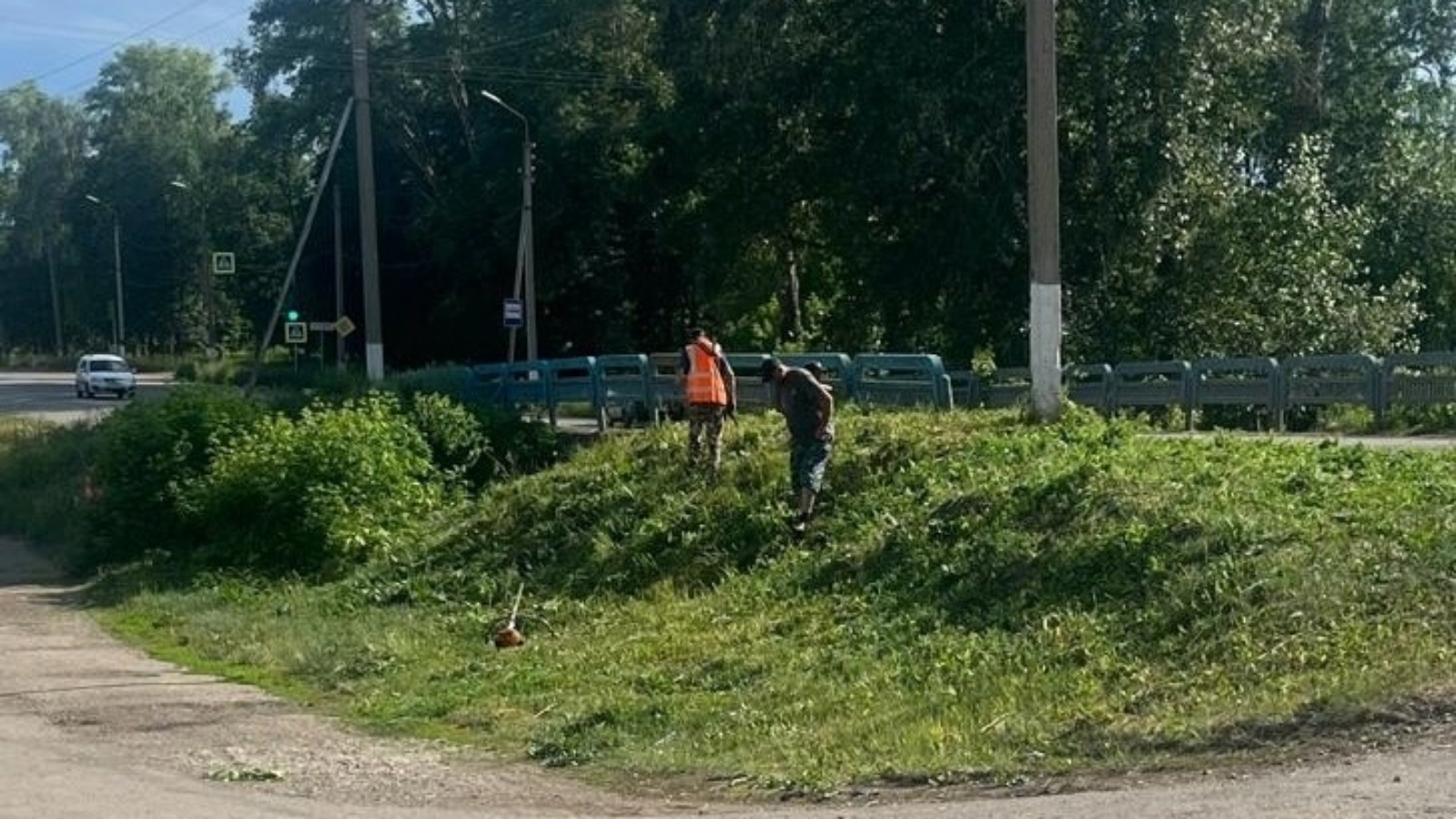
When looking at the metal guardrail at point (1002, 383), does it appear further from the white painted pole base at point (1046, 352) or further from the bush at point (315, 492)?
the bush at point (315, 492)

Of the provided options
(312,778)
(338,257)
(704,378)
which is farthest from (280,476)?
(338,257)

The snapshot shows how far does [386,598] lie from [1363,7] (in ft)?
116

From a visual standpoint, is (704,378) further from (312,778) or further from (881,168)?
(881,168)

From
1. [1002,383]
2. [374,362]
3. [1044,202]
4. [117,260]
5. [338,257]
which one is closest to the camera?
[1044,202]

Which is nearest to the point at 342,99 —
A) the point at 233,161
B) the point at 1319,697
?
the point at 233,161

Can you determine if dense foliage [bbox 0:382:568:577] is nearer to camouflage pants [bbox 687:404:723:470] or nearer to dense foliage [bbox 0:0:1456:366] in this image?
camouflage pants [bbox 687:404:723:470]

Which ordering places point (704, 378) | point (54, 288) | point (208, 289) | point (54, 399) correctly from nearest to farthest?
point (704, 378) → point (54, 399) → point (208, 289) → point (54, 288)

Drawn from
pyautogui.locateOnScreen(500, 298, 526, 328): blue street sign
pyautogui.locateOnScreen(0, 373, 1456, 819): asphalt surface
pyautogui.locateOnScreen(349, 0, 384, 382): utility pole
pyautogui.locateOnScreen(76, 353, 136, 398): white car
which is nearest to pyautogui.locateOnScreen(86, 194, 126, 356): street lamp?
pyautogui.locateOnScreen(76, 353, 136, 398): white car

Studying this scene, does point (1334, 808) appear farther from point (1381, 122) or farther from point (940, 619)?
point (1381, 122)

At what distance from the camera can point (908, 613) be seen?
A: 1470 centimetres

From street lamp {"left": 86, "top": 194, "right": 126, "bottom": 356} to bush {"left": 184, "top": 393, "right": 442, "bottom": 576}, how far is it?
72997mm

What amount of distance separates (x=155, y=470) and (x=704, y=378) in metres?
11.6

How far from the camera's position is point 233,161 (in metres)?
85.8

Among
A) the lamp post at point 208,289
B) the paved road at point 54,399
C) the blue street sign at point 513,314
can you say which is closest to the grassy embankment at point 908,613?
the paved road at point 54,399
